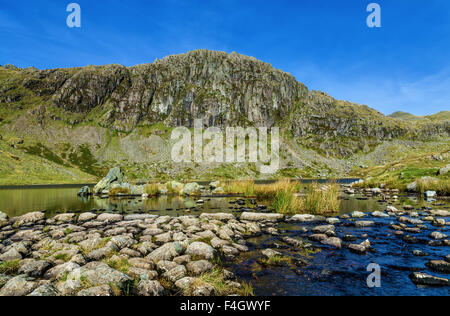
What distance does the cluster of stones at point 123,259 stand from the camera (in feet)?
27.2

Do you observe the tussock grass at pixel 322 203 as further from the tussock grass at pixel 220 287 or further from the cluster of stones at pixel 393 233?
the tussock grass at pixel 220 287

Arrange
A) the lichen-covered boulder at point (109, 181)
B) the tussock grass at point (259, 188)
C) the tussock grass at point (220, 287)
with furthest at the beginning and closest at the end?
the lichen-covered boulder at point (109, 181)
the tussock grass at point (259, 188)
the tussock grass at point (220, 287)

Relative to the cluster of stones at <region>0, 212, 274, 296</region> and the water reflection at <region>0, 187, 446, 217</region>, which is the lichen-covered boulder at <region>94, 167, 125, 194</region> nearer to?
the water reflection at <region>0, 187, 446, 217</region>

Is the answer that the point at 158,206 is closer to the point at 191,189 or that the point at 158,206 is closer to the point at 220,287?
the point at 191,189

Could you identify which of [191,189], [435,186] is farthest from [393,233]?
[191,189]

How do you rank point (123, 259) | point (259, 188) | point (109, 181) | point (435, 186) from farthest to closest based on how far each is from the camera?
point (109, 181)
point (259, 188)
point (435, 186)
point (123, 259)

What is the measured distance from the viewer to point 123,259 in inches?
434

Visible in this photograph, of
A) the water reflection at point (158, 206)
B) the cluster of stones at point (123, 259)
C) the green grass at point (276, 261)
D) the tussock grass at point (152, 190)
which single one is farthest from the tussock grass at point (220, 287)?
the tussock grass at point (152, 190)

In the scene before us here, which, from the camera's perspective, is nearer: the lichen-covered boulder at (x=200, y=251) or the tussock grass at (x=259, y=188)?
the lichen-covered boulder at (x=200, y=251)

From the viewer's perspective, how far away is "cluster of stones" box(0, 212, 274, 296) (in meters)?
8.30
